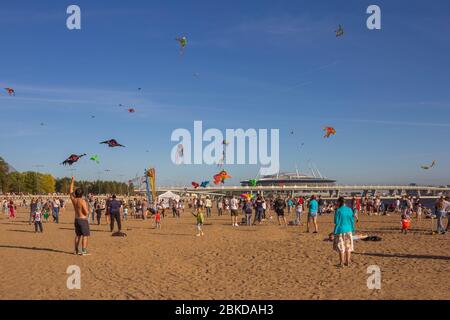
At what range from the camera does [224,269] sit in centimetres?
977

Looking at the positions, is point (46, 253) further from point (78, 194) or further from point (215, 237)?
point (215, 237)

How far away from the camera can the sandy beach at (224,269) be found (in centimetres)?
749

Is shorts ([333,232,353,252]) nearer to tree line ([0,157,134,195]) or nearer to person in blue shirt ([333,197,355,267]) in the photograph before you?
person in blue shirt ([333,197,355,267])

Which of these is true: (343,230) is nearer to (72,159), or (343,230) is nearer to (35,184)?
(72,159)

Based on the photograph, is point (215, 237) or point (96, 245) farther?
point (215, 237)

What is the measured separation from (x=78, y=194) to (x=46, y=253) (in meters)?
2.35

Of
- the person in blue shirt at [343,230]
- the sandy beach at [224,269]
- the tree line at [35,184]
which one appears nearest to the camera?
the sandy beach at [224,269]

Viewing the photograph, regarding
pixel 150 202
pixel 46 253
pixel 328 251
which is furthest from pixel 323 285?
pixel 150 202

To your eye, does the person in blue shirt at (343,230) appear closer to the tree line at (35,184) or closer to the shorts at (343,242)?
the shorts at (343,242)

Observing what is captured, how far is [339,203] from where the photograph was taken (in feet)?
33.6

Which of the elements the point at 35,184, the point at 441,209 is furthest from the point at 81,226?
the point at 35,184

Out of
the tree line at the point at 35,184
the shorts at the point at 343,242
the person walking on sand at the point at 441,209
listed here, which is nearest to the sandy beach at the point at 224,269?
the shorts at the point at 343,242

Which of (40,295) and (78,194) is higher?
(78,194)
